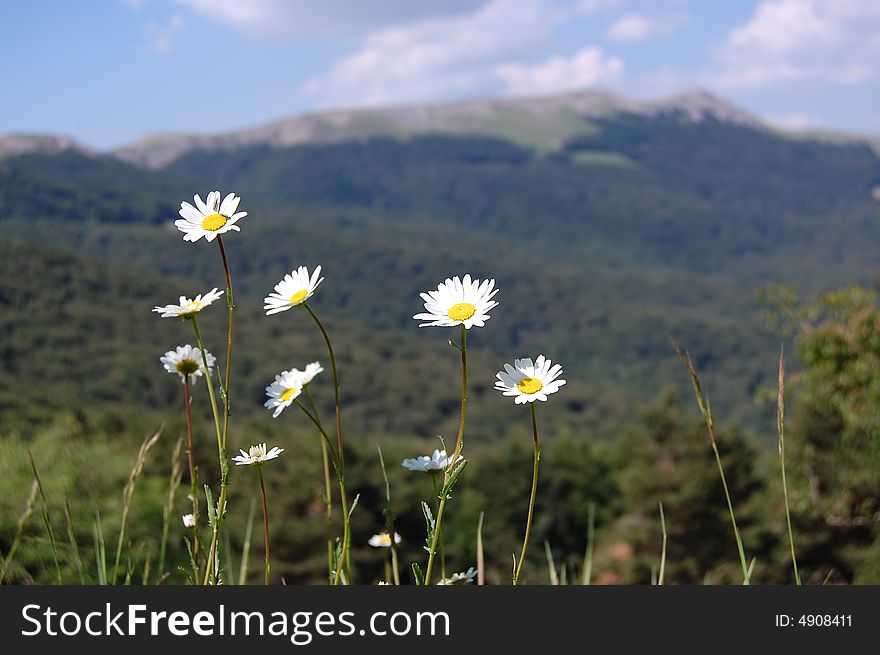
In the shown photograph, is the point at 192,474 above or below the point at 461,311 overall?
below

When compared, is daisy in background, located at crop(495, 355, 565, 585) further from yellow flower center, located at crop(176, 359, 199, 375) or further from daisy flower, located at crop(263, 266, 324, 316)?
yellow flower center, located at crop(176, 359, 199, 375)

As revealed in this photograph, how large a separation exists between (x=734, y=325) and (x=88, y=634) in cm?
16143

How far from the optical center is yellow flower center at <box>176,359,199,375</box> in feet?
5.34

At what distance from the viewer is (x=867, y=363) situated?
28.0ft

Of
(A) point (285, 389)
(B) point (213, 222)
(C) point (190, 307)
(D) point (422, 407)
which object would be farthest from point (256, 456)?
(D) point (422, 407)

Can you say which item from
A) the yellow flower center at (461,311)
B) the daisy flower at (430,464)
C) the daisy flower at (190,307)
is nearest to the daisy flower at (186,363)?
the daisy flower at (190,307)

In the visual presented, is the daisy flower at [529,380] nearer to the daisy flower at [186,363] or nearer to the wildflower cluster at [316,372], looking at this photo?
the wildflower cluster at [316,372]

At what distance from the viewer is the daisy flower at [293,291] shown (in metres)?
1.31

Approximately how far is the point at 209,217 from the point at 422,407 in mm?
97692

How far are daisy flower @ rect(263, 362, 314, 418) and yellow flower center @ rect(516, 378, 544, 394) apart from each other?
13.9 inches

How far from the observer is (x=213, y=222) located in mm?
1406

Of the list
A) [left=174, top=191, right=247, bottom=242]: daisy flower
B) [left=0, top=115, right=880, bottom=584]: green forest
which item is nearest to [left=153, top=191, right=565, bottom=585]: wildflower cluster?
[left=174, top=191, right=247, bottom=242]: daisy flower

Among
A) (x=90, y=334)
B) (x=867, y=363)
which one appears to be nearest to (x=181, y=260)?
(x=90, y=334)

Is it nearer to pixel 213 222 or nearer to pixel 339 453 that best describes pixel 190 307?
pixel 213 222
